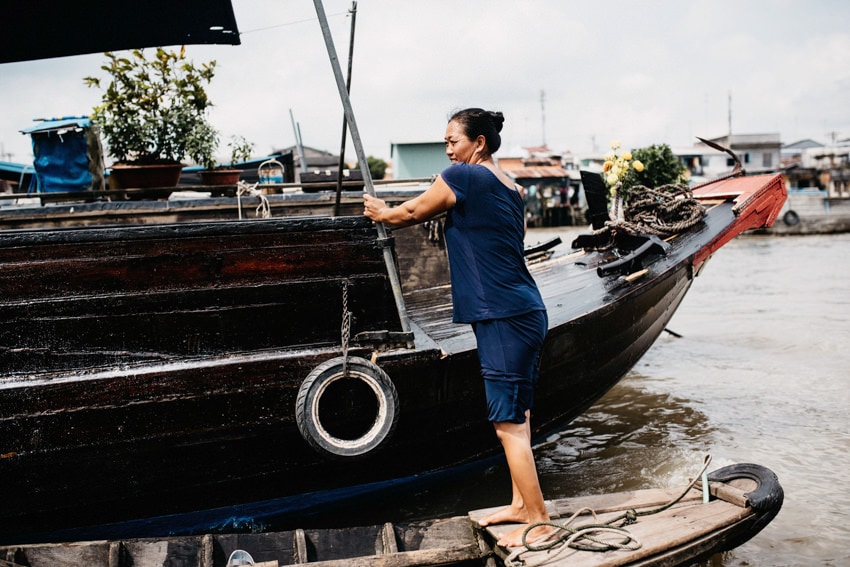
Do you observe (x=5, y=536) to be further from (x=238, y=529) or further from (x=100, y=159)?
(x=100, y=159)

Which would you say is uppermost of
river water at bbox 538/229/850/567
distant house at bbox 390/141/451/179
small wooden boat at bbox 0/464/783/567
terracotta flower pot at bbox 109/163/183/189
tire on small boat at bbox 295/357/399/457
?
distant house at bbox 390/141/451/179

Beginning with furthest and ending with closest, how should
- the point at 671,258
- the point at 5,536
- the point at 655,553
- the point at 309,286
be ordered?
the point at 671,258 < the point at 309,286 < the point at 5,536 < the point at 655,553

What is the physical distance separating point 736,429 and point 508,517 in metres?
3.45

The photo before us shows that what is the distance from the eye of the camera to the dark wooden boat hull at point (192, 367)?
2863mm

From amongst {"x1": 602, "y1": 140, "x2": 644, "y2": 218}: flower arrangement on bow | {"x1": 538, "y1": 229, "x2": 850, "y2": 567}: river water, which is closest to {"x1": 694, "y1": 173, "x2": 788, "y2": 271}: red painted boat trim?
{"x1": 602, "y1": 140, "x2": 644, "y2": 218}: flower arrangement on bow

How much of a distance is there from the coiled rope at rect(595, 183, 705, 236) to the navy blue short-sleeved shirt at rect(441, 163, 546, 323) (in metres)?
2.81

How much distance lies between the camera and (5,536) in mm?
2924

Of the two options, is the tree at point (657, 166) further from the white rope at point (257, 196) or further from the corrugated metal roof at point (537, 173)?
the corrugated metal roof at point (537, 173)

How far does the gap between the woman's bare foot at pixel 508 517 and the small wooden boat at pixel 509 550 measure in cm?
3

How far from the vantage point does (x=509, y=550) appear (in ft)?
8.45

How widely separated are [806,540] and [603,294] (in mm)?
1746

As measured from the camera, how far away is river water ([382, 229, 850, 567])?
3.99m

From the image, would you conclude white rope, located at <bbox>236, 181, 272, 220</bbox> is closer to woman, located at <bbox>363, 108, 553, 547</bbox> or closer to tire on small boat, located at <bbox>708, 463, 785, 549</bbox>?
woman, located at <bbox>363, 108, 553, 547</bbox>

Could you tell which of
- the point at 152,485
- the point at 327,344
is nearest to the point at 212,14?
the point at 327,344
